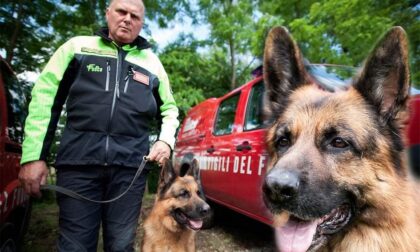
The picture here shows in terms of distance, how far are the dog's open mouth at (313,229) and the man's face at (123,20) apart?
1.81 metres

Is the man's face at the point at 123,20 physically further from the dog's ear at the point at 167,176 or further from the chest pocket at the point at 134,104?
the dog's ear at the point at 167,176

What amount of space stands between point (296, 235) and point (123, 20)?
1947mm

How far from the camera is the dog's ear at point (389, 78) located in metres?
1.77

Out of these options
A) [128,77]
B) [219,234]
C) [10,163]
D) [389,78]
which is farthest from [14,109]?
[219,234]

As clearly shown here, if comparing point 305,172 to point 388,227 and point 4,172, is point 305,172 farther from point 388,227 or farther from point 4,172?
point 4,172

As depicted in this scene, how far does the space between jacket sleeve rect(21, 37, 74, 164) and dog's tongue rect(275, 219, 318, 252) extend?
5.53 ft

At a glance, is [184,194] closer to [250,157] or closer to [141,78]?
[250,157]

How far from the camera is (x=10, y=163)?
3.25 metres

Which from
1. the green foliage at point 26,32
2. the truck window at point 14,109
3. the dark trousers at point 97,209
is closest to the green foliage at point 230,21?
the green foliage at point 26,32

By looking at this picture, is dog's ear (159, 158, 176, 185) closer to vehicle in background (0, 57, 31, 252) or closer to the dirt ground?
the dirt ground

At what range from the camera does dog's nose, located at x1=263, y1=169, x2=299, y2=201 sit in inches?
65.7

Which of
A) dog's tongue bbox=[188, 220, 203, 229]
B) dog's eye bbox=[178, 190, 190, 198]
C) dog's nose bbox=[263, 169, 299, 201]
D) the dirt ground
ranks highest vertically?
dog's nose bbox=[263, 169, 299, 201]

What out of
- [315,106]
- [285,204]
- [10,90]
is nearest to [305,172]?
[285,204]

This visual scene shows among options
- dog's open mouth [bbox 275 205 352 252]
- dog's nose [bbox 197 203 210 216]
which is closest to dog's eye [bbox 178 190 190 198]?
dog's nose [bbox 197 203 210 216]
